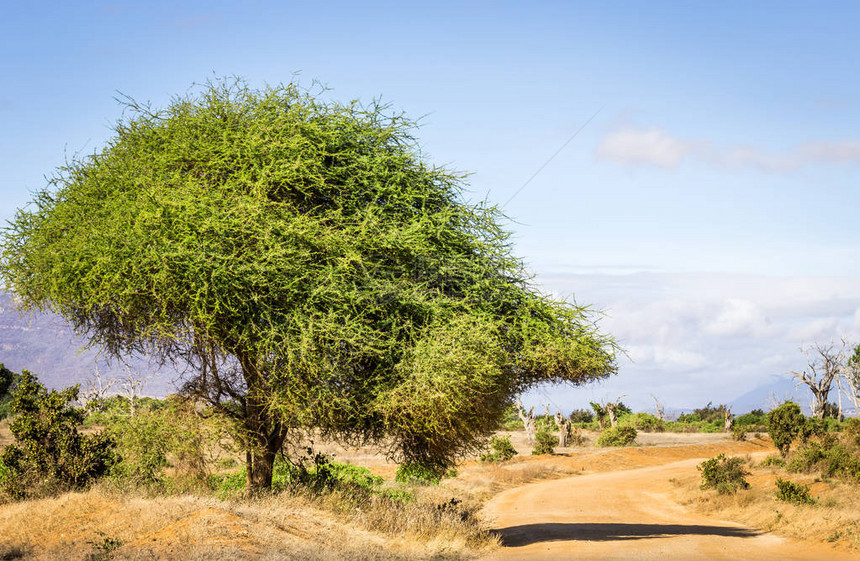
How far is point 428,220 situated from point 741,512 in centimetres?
1733

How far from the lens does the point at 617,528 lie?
71.7ft

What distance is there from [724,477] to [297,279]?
23154mm

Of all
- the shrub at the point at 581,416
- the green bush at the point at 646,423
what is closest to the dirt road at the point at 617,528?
the green bush at the point at 646,423

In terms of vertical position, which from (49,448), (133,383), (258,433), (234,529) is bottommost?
(234,529)

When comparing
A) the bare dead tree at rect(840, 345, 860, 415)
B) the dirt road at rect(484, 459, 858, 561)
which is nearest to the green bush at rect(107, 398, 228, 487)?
the dirt road at rect(484, 459, 858, 561)

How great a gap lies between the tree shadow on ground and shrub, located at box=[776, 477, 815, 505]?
8.92 feet

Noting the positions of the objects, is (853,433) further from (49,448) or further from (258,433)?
(49,448)

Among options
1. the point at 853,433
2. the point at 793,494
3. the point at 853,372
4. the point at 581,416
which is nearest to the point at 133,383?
the point at 581,416

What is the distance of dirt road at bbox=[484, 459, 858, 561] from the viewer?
16062 mm

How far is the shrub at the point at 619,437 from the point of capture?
5391cm

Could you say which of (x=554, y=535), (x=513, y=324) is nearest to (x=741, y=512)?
(x=554, y=535)

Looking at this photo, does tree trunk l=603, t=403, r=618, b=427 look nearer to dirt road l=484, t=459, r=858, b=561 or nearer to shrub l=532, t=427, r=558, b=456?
shrub l=532, t=427, r=558, b=456

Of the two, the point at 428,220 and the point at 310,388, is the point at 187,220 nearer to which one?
the point at 310,388

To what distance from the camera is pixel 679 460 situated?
46969mm
